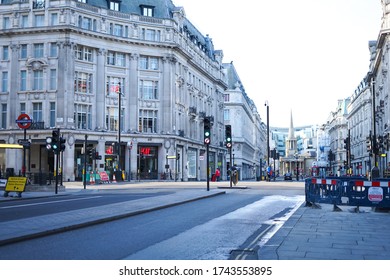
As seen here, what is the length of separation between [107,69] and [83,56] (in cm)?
320

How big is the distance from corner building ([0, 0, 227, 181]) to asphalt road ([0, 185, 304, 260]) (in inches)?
1532

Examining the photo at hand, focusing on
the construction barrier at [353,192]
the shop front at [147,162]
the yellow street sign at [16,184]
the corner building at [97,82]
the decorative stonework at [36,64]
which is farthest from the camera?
the shop front at [147,162]

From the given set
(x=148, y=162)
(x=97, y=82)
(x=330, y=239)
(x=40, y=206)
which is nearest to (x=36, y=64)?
(x=97, y=82)

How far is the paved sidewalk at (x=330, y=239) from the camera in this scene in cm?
801

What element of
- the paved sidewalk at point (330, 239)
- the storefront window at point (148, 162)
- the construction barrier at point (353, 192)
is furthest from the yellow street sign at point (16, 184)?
the storefront window at point (148, 162)

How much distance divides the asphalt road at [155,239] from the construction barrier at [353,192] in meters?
2.92

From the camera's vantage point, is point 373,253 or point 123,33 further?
point 123,33

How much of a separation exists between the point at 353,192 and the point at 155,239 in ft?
29.9

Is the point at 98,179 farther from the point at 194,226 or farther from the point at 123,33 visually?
the point at 194,226

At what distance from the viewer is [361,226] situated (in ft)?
40.9

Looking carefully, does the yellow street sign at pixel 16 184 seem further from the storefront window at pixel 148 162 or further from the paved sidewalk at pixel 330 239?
the storefront window at pixel 148 162

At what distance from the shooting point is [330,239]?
9.90 m

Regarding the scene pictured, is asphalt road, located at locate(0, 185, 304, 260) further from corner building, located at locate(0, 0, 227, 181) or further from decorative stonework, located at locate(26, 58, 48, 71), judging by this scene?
decorative stonework, located at locate(26, 58, 48, 71)
